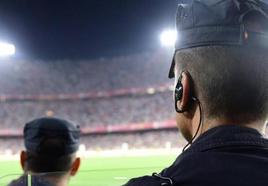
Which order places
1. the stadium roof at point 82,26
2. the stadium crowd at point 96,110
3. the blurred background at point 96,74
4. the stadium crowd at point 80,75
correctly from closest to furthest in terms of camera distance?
the blurred background at point 96,74, the stadium crowd at point 96,110, the stadium crowd at point 80,75, the stadium roof at point 82,26

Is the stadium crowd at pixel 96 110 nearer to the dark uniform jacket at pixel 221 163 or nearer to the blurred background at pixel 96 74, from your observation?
the blurred background at pixel 96 74

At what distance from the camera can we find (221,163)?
87 cm

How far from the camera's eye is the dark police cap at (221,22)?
0.98 m

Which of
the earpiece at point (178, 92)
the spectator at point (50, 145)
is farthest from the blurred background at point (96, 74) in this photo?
the earpiece at point (178, 92)

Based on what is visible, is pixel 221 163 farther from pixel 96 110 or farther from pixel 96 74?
pixel 96 74

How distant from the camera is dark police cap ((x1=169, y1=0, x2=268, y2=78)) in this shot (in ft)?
3.22

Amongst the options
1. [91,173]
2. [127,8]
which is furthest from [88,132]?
[91,173]

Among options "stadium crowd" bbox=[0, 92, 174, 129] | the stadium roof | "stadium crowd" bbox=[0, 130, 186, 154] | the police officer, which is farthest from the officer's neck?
the stadium roof

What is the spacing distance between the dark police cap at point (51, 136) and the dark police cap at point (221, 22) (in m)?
0.87

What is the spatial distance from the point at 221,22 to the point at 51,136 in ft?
3.12

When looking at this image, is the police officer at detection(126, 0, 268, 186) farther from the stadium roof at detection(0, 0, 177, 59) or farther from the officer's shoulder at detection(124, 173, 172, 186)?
the stadium roof at detection(0, 0, 177, 59)

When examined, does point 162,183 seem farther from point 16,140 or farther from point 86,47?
point 86,47

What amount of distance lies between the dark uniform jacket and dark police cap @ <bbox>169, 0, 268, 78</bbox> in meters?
0.19

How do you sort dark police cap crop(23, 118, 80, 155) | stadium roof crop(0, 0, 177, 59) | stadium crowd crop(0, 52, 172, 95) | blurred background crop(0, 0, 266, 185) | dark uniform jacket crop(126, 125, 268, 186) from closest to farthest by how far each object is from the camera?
1. dark uniform jacket crop(126, 125, 268, 186)
2. dark police cap crop(23, 118, 80, 155)
3. blurred background crop(0, 0, 266, 185)
4. stadium crowd crop(0, 52, 172, 95)
5. stadium roof crop(0, 0, 177, 59)
